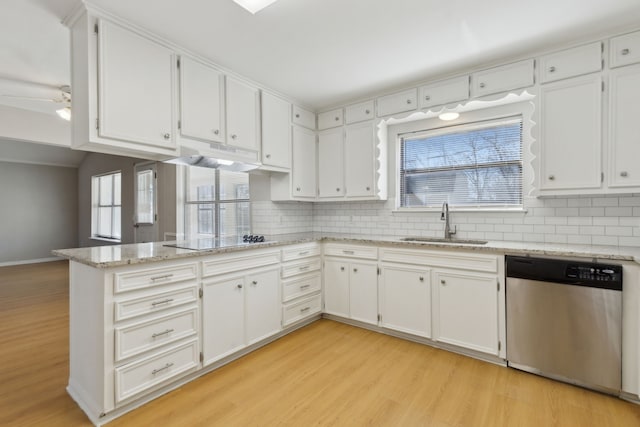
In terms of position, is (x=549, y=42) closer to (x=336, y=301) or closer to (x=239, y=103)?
(x=239, y=103)

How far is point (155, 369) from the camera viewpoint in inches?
79.1

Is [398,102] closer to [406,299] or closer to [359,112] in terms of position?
[359,112]

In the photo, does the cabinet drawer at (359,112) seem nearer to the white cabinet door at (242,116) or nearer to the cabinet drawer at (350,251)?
the white cabinet door at (242,116)

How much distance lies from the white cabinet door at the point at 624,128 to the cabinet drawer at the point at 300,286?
8.77 ft

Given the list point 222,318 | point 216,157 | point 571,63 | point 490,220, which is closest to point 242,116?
point 216,157

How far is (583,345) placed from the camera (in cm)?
210

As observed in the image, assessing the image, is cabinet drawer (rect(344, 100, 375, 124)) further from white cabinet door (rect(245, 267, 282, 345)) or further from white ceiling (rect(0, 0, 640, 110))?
white cabinet door (rect(245, 267, 282, 345))

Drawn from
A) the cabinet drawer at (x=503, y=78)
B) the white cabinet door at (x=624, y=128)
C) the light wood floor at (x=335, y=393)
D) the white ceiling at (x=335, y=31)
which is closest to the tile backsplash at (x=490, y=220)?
the white cabinet door at (x=624, y=128)

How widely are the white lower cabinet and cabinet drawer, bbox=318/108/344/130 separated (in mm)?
1898

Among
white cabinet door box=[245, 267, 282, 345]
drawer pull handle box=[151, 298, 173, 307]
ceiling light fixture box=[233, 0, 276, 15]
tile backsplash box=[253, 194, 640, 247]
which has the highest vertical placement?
ceiling light fixture box=[233, 0, 276, 15]

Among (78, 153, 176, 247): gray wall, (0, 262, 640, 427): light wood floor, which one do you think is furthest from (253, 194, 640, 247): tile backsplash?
(78, 153, 176, 247): gray wall

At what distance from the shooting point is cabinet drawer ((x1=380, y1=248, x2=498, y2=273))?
8.16ft

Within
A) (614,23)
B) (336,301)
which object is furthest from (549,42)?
(336,301)

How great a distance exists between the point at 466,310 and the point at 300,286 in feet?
5.19
